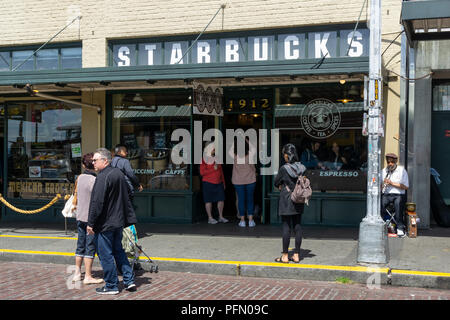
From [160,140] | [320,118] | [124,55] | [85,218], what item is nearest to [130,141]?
[160,140]

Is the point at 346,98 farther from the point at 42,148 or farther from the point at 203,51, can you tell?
the point at 42,148

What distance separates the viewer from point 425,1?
805 cm

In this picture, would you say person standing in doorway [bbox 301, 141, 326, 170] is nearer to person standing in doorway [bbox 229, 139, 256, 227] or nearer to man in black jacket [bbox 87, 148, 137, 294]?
person standing in doorway [bbox 229, 139, 256, 227]

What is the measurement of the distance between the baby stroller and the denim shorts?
62 centimetres

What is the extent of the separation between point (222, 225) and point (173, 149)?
2.09m

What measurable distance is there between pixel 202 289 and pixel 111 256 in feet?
4.30

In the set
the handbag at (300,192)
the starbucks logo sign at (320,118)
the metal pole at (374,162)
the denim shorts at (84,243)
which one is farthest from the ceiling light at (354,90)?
the denim shorts at (84,243)

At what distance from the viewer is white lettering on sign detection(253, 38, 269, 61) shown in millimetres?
11336

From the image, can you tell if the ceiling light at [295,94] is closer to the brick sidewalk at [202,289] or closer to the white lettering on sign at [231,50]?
the white lettering on sign at [231,50]

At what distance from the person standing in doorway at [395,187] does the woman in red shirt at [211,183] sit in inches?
142

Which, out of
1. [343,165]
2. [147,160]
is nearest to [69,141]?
[147,160]

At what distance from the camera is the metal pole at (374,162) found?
24.9ft

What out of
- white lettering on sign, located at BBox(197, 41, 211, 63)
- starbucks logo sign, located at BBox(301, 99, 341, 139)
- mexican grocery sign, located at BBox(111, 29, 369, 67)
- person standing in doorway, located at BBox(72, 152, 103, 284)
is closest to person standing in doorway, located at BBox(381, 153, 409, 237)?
starbucks logo sign, located at BBox(301, 99, 341, 139)

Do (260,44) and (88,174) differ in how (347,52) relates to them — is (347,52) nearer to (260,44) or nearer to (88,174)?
(260,44)
